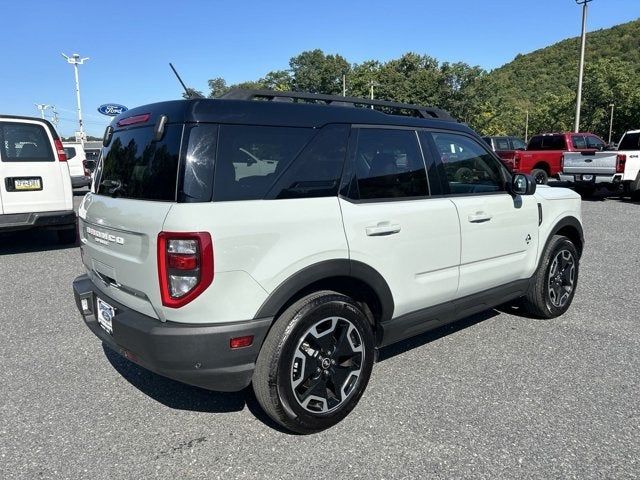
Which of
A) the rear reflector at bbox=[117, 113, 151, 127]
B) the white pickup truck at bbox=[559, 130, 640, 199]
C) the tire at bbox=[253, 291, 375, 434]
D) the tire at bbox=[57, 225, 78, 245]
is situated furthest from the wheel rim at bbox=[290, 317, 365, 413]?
the white pickup truck at bbox=[559, 130, 640, 199]

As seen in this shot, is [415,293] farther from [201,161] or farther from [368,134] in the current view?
[201,161]

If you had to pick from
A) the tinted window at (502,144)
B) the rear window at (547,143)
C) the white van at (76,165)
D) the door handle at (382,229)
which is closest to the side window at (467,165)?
the door handle at (382,229)

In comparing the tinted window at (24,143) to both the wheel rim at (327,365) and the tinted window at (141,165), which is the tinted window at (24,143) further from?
the wheel rim at (327,365)

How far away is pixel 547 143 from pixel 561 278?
14869mm

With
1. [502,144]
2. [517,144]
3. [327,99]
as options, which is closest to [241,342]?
[327,99]

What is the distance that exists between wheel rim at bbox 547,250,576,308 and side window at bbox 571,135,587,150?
14.5 m

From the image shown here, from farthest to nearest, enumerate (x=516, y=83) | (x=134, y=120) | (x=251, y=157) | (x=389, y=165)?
(x=516, y=83), (x=389, y=165), (x=134, y=120), (x=251, y=157)

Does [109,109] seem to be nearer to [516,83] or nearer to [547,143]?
[547,143]

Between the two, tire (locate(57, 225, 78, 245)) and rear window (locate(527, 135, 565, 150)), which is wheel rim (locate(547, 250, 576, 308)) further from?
A: rear window (locate(527, 135, 565, 150))

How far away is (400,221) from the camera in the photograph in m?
2.95

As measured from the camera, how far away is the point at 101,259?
282 centimetres

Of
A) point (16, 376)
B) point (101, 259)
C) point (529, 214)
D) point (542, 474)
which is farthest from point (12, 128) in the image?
point (542, 474)

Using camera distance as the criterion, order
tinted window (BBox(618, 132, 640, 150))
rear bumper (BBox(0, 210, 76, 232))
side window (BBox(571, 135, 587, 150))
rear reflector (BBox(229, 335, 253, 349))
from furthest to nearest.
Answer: side window (BBox(571, 135, 587, 150)) < tinted window (BBox(618, 132, 640, 150)) < rear bumper (BBox(0, 210, 76, 232)) < rear reflector (BBox(229, 335, 253, 349))

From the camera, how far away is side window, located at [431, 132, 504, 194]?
3.44 meters
